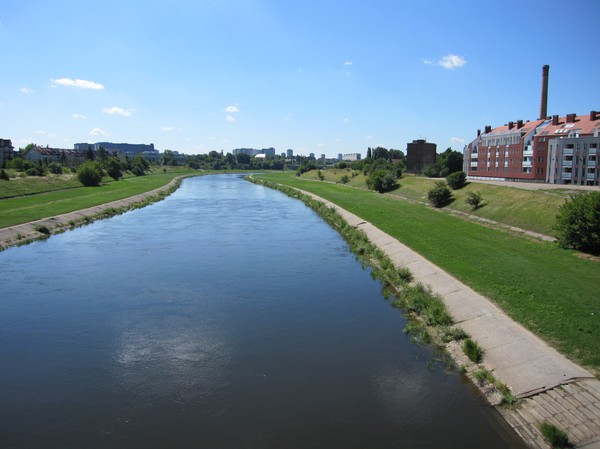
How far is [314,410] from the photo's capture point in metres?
10.7

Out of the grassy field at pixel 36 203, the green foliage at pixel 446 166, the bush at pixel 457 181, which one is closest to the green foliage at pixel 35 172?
the grassy field at pixel 36 203

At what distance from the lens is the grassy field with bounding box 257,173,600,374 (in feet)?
42.9

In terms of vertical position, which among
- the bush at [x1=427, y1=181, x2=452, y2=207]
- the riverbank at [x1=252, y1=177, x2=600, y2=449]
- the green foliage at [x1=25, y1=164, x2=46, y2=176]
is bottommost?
the riverbank at [x1=252, y1=177, x2=600, y2=449]

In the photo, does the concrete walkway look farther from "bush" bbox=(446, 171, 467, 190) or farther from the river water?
"bush" bbox=(446, 171, 467, 190)

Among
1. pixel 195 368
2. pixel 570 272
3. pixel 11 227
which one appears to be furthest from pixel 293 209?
pixel 195 368

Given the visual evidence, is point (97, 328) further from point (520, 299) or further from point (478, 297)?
point (520, 299)

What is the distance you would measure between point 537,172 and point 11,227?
68.6 metres

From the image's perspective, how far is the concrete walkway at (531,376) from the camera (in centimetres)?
955

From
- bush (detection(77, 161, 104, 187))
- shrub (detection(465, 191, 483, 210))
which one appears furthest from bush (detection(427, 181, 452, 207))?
bush (detection(77, 161, 104, 187))

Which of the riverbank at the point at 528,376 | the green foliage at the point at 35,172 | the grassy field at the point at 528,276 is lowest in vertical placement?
the riverbank at the point at 528,376

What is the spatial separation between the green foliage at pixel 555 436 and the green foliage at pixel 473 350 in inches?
138

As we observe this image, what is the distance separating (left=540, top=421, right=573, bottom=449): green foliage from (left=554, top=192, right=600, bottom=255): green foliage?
1791 cm

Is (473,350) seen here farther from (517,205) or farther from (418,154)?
(418,154)

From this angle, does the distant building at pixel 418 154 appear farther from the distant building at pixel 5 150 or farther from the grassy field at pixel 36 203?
the distant building at pixel 5 150
